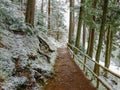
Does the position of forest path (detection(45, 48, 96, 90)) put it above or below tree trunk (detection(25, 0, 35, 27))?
below

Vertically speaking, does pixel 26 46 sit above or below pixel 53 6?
below

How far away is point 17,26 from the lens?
1398 cm

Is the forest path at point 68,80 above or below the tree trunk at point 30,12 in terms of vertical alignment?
below

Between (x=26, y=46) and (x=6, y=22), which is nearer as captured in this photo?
(x=26, y=46)

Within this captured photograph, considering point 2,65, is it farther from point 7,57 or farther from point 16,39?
point 16,39

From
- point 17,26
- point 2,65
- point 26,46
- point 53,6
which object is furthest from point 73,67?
point 53,6

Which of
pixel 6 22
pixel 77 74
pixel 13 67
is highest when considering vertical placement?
pixel 6 22

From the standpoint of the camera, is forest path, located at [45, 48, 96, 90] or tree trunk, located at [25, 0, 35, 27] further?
tree trunk, located at [25, 0, 35, 27]

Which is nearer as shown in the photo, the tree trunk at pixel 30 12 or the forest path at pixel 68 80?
the forest path at pixel 68 80

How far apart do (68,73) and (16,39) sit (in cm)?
341

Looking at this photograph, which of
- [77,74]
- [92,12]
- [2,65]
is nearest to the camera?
[2,65]

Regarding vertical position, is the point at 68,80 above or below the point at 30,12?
below

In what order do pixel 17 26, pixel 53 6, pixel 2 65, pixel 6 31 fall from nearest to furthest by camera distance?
pixel 2 65 → pixel 6 31 → pixel 17 26 → pixel 53 6

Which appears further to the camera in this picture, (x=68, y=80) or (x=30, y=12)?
(x=30, y=12)
